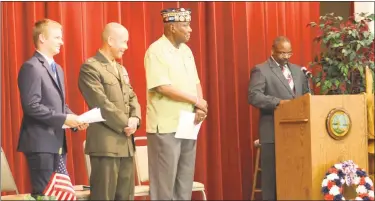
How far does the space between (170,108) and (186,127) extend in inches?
6.6

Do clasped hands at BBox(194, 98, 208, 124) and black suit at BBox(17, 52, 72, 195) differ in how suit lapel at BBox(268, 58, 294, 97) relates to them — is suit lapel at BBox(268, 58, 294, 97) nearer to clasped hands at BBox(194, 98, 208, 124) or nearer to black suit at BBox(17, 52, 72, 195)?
clasped hands at BBox(194, 98, 208, 124)

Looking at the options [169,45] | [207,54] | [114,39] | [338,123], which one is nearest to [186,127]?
[169,45]

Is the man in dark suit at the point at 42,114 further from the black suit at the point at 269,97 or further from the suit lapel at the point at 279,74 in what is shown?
the suit lapel at the point at 279,74

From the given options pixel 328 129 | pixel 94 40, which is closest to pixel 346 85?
pixel 328 129

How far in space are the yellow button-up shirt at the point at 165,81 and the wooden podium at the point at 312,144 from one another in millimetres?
823

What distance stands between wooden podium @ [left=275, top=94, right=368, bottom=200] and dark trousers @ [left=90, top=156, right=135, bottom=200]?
1.26 m

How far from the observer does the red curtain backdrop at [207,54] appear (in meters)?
5.13

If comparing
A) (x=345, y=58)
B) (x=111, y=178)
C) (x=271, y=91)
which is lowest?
(x=111, y=178)

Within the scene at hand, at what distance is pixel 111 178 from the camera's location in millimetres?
3906

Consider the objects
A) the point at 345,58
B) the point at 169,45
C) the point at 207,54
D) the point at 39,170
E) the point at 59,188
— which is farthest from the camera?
the point at 207,54

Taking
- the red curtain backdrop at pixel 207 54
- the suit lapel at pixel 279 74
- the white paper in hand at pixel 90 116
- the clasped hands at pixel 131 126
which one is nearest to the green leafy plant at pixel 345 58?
the red curtain backdrop at pixel 207 54

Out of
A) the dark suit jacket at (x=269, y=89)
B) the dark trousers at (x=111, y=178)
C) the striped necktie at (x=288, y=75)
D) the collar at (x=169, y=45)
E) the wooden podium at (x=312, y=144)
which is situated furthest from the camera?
the striped necktie at (x=288, y=75)

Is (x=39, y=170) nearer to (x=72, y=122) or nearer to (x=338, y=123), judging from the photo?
(x=72, y=122)

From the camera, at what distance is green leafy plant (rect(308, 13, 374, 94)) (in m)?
5.75
